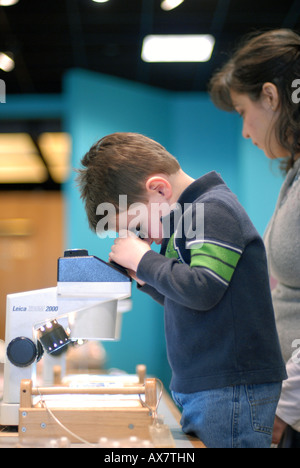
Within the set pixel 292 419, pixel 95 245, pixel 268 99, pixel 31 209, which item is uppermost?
pixel 31 209

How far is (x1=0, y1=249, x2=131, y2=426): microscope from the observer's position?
970mm

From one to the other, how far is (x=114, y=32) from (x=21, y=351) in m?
2.78

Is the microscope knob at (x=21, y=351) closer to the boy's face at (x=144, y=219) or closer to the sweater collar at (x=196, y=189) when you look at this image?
the boy's face at (x=144, y=219)

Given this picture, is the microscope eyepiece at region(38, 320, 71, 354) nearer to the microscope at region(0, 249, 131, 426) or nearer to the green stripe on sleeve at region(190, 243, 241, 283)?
the microscope at region(0, 249, 131, 426)

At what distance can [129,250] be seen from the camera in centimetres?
97

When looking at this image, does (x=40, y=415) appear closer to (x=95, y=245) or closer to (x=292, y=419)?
(x=292, y=419)

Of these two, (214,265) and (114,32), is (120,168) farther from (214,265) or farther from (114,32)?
(114,32)

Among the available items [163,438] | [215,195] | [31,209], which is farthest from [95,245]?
[31,209]

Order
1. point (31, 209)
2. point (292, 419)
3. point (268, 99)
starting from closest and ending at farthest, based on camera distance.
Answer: point (292, 419) < point (268, 99) < point (31, 209)

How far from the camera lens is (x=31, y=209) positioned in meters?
6.25

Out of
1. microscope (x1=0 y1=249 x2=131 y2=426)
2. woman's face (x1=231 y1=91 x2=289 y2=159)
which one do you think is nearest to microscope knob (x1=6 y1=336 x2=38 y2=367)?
microscope (x1=0 y1=249 x2=131 y2=426)

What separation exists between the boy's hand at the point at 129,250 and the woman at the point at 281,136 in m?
0.37

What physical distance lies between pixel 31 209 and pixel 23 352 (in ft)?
17.7

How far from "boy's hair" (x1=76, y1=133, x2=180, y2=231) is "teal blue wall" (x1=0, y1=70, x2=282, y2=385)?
2020 millimetres
